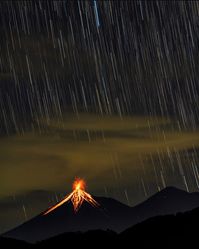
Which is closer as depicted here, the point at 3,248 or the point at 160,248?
the point at 160,248

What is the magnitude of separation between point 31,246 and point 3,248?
5.18 meters

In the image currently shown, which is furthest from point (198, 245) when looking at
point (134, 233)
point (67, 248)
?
point (67, 248)

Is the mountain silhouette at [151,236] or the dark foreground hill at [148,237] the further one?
the dark foreground hill at [148,237]

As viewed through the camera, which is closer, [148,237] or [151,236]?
[148,237]

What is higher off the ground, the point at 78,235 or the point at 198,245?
the point at 198,245

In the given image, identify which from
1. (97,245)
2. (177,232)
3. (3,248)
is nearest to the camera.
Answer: (177,232)

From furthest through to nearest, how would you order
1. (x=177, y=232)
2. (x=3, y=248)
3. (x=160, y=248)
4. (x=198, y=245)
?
(x=3, y=248), (x=177, y=232), (x=160, y=248), (x=198, y=245)

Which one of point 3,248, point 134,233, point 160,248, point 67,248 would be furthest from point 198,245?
point 3,248

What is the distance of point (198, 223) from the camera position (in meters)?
79.6

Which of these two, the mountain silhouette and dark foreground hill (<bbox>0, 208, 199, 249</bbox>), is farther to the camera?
dark foreground hill (<bbox>0, 208, 199, 249</bbox>)

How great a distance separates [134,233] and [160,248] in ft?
44.6

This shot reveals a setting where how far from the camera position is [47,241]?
320 feet

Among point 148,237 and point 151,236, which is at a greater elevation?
point 148,237

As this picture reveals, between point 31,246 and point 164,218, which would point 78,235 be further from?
point 164,218
